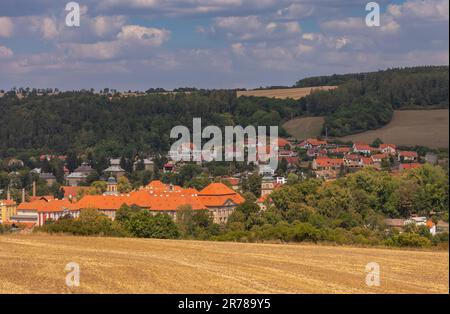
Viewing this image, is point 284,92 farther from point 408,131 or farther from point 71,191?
point 71,191

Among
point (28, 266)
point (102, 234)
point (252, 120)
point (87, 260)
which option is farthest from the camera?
point (252, 120)

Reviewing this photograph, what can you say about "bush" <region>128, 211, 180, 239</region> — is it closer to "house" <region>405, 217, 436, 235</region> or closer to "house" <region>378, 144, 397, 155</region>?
"house" <region>405, 217, 436, 235</region>

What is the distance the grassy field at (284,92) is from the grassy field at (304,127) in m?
8.07

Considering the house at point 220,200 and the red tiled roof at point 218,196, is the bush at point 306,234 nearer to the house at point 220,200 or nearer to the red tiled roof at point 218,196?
the house at point 220,200

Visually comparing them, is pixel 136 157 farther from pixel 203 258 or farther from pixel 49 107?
pixel 203 258

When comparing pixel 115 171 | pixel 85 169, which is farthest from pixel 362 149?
pixel 85 169

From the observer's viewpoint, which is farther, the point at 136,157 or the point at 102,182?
the point at 136,157

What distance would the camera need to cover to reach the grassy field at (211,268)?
16734mm

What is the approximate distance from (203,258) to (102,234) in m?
9.73

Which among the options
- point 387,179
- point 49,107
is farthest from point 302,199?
point 49,107

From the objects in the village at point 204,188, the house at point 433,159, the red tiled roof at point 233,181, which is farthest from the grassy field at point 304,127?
the house at point 433,159

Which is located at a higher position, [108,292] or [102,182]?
[108,292]

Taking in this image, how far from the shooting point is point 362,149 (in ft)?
417

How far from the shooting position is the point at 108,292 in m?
15.9
